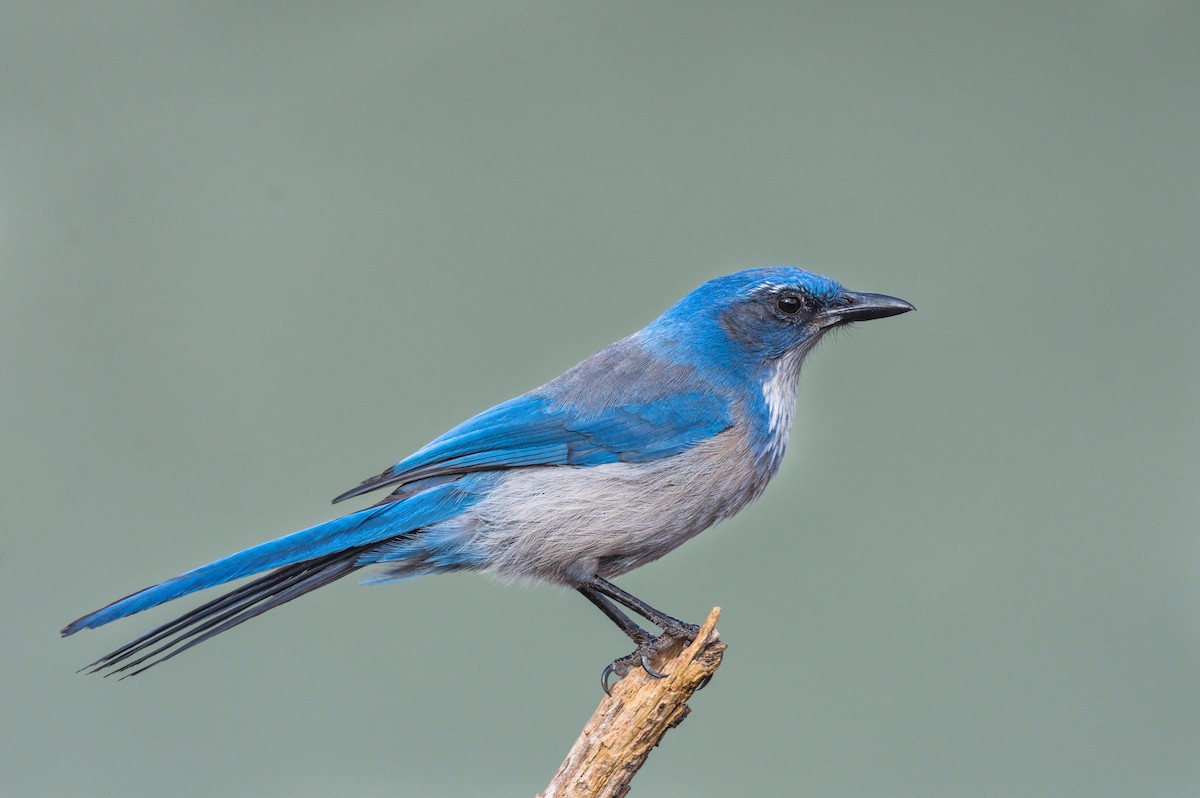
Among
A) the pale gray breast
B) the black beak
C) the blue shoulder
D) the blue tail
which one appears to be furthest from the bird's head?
the blue tail

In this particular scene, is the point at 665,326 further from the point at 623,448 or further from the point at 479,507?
the point at 479,507

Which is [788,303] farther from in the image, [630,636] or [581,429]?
[630,636]

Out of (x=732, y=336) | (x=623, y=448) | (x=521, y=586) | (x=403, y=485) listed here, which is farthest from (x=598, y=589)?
(x=732, y=336)

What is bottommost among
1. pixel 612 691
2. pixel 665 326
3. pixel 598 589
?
pixel 612 691

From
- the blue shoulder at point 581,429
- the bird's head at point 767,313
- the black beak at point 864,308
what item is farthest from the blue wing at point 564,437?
the black beak at point 864,308

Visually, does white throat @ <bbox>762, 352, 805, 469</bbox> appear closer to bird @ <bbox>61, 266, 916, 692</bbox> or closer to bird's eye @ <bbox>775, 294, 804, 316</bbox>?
bird @ <bbox>61, 266, 916, 692</bbox>

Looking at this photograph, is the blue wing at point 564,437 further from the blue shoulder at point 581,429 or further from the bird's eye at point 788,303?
the bird's eye at point 788,303
